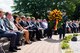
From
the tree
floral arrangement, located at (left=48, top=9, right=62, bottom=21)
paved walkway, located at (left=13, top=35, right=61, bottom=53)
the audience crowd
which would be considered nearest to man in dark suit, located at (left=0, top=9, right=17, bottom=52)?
the audience crowd

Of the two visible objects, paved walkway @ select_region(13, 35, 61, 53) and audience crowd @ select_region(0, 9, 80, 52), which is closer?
audience crowd @ select_region(0, 9, 80, 52)

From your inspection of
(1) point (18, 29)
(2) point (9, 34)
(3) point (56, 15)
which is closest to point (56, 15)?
(3) point (56, 15)

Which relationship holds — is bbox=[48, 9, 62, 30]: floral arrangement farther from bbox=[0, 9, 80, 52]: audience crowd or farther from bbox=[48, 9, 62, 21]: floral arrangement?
bbox=[0, 9, 80, 52]: audience crowd

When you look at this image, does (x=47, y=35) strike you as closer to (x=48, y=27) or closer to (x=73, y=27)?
(x=48, y=27)

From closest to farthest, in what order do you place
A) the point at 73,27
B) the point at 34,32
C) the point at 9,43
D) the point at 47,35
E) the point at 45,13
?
the point at 9,43
the point at 34,32
the point at 47,35
the point at 73,27
the point at 45,13

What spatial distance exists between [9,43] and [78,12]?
210 feet

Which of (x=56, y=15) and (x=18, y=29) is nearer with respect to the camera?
(x=18, y=29)

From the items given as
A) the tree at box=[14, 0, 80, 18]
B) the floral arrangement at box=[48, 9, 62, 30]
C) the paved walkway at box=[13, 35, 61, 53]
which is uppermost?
the floral arrangement at box=[48, 9, 62, 30]

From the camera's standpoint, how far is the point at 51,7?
225 ft

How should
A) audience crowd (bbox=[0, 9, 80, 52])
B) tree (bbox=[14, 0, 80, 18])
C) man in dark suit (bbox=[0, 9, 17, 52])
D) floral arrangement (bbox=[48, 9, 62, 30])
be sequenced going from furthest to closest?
tree (bbox=[14, 0, 80, 18]) → floral arrangement (bbox=[48, 9, 62, 30]) → audience crowd (bbox=[0, 9, 80, 52]) → man in dark suit (bbox=[0, 9, 17, 52])

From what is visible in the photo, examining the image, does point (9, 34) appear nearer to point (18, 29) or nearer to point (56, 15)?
point (18, 29)

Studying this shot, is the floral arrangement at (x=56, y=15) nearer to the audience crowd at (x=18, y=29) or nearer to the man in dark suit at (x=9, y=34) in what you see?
the audience crowd at (x=18, y=29)

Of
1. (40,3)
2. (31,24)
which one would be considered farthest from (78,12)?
(31,24)

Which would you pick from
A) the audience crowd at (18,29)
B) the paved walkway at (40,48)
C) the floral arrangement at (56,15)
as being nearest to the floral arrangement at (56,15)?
the floral arrangement at (56,15)
